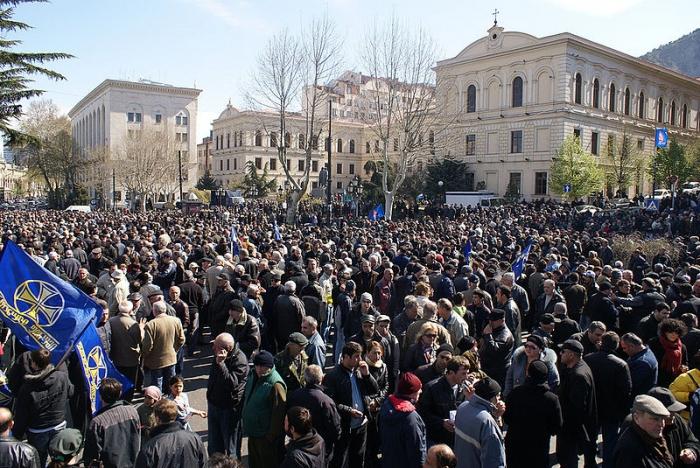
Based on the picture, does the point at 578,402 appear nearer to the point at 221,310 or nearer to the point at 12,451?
the point at 12,451

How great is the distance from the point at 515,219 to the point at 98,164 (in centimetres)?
4990

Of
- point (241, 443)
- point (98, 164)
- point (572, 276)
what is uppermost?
point (98, 164)

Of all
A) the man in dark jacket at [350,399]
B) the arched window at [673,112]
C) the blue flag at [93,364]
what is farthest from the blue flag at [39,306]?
the arched window at [673,112]

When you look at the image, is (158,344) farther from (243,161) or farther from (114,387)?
(243,161)

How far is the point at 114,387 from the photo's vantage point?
4.74 metres

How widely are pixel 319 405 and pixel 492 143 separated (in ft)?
163

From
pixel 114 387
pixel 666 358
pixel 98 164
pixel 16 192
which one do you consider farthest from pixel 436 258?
pixel 16 192

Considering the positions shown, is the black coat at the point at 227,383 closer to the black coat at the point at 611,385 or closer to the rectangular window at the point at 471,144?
the black coat at the point at 611,385

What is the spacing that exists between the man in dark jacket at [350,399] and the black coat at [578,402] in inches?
75.7

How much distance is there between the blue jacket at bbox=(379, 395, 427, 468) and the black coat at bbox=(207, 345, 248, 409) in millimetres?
1761

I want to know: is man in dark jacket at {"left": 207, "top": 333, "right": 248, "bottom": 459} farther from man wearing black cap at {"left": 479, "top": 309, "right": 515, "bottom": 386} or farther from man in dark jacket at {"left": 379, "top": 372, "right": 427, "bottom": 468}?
man wearing black cap at {"left": 479, "top": 309, "right": 515, "bottom": 386}

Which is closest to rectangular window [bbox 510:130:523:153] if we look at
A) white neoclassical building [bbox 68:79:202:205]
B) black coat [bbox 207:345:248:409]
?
white neoclassical building [bbox 68:79:202:205]

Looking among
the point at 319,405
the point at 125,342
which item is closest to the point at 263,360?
the point at 319,405

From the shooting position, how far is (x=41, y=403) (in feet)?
17.0
